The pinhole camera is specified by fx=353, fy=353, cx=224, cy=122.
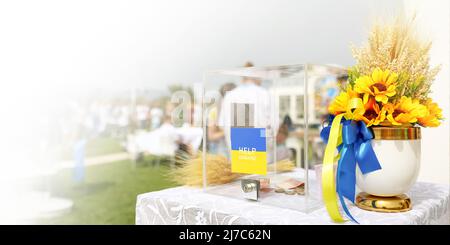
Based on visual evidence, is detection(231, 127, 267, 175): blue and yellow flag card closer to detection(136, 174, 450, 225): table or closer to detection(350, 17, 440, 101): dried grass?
detection(136, 174, 450, 225): table

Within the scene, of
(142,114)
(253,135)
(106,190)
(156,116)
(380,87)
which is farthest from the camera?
(142,114)

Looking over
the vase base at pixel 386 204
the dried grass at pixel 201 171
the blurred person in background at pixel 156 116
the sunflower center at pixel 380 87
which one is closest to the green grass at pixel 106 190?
the blurred person in background at pixel 156 116

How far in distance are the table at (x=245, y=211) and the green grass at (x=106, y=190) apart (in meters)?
2.17

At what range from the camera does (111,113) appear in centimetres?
573

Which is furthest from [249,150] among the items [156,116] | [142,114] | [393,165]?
[142,114]

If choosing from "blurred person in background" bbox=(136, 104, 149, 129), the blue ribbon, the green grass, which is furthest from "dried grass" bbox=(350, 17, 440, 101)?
"blurred person in background" bbox=(136, 104, 149, 129)

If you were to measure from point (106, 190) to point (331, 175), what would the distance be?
14.7 ft

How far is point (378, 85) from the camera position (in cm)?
77

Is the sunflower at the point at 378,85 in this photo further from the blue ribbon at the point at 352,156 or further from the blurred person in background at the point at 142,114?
the blurred person in background at the point at 142,114

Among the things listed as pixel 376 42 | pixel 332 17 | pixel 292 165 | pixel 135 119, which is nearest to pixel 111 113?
→ pixel 135 119

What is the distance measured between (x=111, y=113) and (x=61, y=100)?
1.09 meters

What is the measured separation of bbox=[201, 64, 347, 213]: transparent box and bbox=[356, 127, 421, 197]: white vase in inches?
6.1

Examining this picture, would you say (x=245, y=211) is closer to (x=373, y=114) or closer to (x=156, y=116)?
(x=373, y=114)

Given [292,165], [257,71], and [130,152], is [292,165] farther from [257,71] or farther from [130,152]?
[130,152]
